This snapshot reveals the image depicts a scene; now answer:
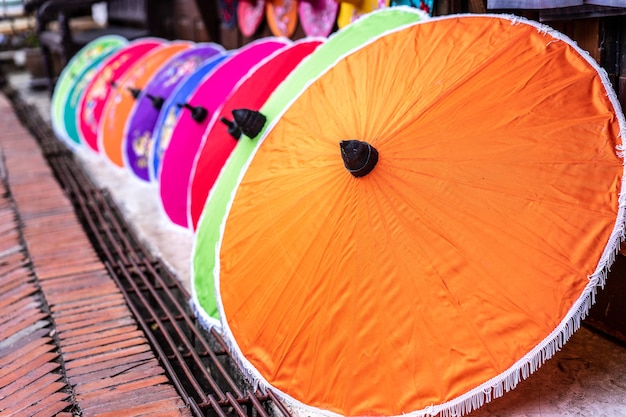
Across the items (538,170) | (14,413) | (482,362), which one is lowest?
(14,413)

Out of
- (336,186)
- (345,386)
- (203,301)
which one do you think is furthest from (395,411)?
(203,301)

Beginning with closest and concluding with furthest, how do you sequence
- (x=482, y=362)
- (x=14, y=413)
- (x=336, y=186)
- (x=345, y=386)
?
1. (x=482, y=362)
2. (x=345, y=386)
3. (x=336, y=186)
4. (x=14, y=413)

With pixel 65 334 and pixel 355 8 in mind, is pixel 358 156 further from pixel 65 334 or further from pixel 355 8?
pixel 355 8

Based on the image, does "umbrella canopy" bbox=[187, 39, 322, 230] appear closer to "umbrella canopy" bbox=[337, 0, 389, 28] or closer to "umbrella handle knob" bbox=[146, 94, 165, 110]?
"umbrella canopy" bbox=[337, 0, 389, 28]

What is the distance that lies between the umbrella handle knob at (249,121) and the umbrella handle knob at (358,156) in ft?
2.21

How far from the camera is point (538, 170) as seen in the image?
170 centimetres

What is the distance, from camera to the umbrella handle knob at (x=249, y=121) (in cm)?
239

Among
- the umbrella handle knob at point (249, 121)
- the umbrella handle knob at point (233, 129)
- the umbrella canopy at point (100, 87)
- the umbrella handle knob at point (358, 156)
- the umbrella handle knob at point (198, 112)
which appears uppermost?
the umbrella handle knob at point (358, 156)

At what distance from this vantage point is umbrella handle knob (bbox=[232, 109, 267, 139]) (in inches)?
94.0

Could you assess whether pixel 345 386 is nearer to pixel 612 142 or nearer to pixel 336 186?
pixel 336 186

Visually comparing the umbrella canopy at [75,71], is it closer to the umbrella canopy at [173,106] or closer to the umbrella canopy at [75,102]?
the umbrella canopy at [75,102]

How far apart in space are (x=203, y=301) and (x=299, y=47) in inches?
48.5

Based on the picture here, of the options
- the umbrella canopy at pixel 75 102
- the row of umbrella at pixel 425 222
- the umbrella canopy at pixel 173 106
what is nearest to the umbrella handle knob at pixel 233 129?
the row of umbrella at pixel 425 222

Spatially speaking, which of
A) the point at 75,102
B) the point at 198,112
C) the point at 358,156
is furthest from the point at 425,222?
the point at 75,102
